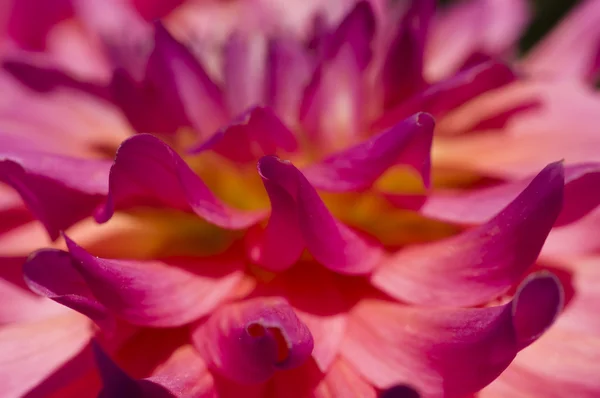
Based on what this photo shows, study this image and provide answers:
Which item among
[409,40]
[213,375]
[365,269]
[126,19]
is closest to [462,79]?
[409,40]

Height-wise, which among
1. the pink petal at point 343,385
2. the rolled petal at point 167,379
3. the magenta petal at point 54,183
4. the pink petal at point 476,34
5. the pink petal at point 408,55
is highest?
the pink petal at point 408,55

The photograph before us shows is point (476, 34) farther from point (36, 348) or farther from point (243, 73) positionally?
point (36, 348)

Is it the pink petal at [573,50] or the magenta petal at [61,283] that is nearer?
the magenta petal at [61,283]

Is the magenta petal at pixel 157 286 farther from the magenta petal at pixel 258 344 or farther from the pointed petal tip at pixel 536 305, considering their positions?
the pointed petal tip at pixel 536 305

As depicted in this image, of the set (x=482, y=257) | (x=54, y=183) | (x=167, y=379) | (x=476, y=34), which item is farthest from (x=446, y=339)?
(x=476, y=34)

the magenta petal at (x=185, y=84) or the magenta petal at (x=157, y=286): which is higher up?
the magenta petal at (x=185, y=84)

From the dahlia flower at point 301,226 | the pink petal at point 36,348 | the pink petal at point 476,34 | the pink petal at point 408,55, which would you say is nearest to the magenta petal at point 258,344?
the dahlia flower at point 301,226

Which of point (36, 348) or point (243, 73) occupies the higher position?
point (243, 73)
